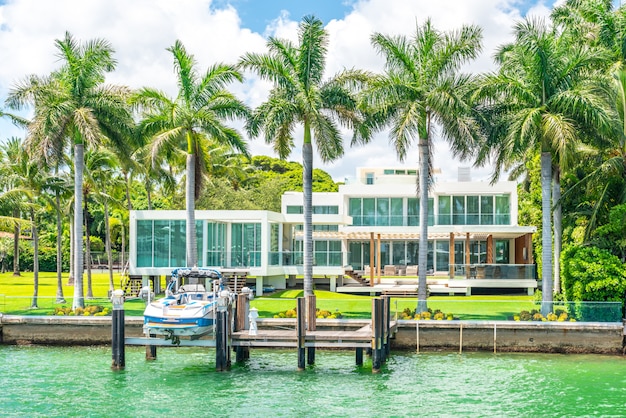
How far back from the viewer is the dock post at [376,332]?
24.5 m

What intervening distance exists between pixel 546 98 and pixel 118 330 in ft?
59.2

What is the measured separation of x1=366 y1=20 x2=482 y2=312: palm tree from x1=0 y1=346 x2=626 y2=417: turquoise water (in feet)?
22.2

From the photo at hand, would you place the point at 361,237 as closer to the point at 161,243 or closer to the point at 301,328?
the point at 161,243

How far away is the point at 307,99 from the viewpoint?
33062 mm

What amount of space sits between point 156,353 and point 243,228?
16832 mm

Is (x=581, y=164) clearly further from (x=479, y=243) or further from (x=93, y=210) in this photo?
(x=93, y=210)

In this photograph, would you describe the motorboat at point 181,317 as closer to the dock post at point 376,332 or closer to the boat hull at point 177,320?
the boat hull at point 177,320

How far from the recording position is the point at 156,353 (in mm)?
28109

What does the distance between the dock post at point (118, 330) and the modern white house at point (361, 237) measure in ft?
55.9

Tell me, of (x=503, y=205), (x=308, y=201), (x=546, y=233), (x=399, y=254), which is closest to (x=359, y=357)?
(x=308, y=201)

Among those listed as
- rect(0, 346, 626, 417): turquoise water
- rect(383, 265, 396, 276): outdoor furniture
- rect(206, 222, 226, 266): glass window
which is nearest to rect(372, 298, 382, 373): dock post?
rect(0, 346, 626, 417): turquoise water

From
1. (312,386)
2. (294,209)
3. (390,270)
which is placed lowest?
(312,386)

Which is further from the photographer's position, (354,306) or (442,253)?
(442,253)

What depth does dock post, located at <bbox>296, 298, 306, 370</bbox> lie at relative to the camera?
24.3 m
